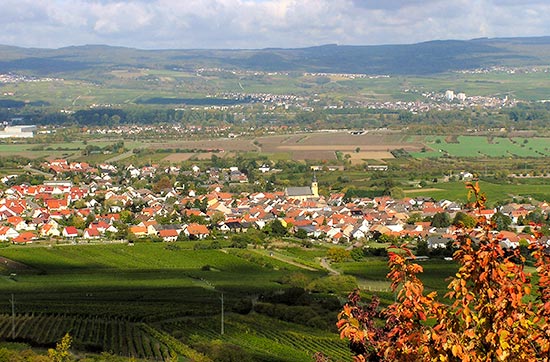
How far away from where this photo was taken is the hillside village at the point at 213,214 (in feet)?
144

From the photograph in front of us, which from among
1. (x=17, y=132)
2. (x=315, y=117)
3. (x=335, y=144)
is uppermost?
(x=335, y=144)

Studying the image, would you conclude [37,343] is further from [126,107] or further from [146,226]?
[126,107]

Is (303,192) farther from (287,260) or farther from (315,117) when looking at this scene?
(315,117)

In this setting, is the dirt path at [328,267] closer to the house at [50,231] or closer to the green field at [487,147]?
the house at [50,231]

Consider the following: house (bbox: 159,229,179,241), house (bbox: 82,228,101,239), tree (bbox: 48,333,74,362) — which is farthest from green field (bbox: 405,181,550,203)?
tree (bbox: 48,333,74,362)

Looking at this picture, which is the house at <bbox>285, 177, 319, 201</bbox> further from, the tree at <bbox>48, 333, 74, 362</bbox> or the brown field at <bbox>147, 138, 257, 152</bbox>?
the tree at <bbox>48, 333, 74, 362</bbox>

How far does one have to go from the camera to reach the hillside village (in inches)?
1730

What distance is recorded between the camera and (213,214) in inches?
1928

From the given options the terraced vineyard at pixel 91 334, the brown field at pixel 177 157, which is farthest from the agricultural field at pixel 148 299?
the brown field at pixel 177 157

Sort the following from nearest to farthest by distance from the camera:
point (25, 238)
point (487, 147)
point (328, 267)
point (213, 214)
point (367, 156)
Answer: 1. point (328, 267)
2. point (25, 238)
3. point (213, 214)
4. point (367, 156)
5. point (487, 147)

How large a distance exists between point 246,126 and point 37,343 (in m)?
85.7

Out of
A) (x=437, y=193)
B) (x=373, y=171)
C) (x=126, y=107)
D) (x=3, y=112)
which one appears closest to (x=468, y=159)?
(x=373, y=171)

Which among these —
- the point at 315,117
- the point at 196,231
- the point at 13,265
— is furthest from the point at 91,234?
the point at 315,117

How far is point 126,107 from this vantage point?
127 m
